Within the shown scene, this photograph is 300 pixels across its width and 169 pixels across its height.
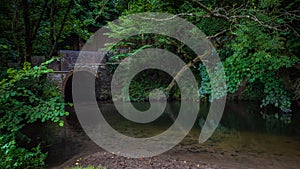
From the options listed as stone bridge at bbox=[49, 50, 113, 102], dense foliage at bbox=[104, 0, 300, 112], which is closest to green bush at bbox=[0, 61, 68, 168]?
dense foliage at bbox=[104, 0, 300, 112]

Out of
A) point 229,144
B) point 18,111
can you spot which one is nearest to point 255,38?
point 229,144

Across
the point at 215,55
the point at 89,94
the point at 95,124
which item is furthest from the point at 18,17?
the point at 89,94

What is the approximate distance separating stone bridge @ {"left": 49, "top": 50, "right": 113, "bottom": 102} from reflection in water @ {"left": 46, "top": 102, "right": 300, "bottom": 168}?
443 centimetres

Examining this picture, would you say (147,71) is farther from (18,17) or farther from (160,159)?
(160,159)

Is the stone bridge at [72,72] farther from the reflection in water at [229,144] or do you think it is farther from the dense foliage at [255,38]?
the reflection in water at [229,144]

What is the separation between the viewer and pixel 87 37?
7.30 m

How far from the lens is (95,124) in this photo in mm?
6879

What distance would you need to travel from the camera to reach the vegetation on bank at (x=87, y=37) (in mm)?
2809

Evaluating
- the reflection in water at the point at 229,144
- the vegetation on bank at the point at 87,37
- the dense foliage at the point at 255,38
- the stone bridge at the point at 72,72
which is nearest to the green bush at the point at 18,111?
the vegetation on bank at the point at 87,37

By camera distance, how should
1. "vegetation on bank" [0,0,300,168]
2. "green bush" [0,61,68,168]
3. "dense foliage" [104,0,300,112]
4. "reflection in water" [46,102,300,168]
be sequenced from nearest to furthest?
"green bush" [0,61,68,168], "vegetation on bank" [0,0,300,168], "reflection in water" [46,102,300,168], "dense foliage" [104,0,300,112]

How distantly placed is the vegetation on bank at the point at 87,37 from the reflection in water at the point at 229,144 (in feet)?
2.65

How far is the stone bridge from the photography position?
10.7 metres

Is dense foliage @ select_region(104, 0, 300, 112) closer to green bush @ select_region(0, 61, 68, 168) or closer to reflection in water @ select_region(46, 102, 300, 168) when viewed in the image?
reflection in water @ select_region(46, 102, 300, 168)

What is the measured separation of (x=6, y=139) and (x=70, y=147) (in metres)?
1.84
